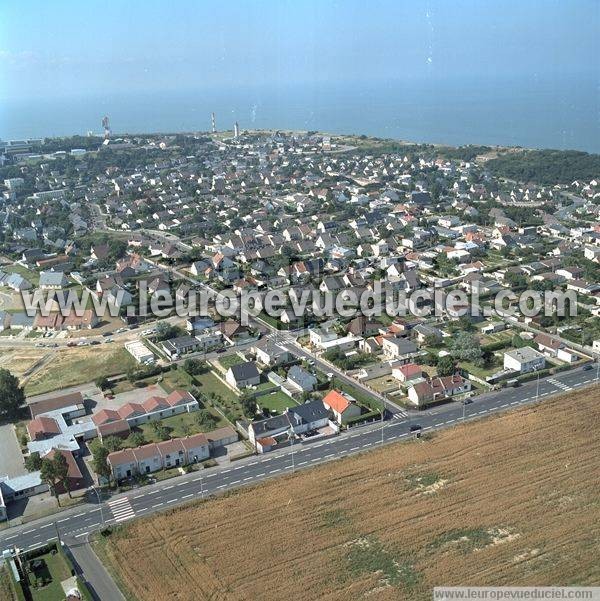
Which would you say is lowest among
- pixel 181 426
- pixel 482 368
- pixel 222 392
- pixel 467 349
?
pixel 181 426

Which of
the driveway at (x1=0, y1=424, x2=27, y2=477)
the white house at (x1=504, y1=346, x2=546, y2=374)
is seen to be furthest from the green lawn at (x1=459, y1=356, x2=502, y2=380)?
the driveway at (x1=0, y1=424, x2=27, y2=477)

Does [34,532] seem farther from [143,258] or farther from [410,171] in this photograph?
[410,171]

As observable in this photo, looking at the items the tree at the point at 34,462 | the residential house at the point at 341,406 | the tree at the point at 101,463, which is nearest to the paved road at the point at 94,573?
the tree at the point at 101,463

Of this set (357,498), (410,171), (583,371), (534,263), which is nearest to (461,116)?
(410,171)

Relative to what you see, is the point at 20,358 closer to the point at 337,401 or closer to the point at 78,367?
the point at 78,367

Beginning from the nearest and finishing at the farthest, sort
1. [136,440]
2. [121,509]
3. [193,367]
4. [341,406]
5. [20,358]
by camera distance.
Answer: [121,509] < [136,440] < [341,406] < [193,367] < [20,358]

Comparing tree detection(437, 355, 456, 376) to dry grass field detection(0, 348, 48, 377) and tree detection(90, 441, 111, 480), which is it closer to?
tree detection(90, 441, 111, 480)

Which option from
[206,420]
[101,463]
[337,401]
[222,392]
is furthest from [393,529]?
[222,392]
